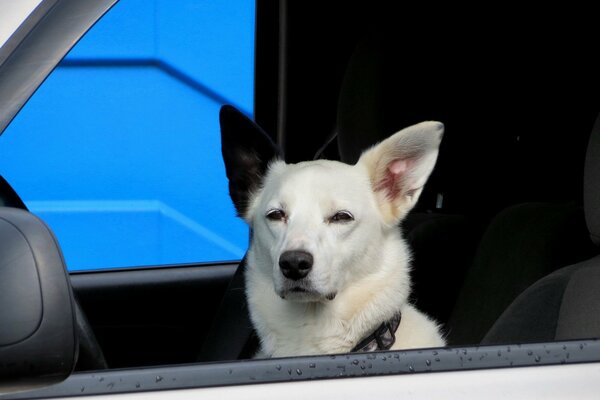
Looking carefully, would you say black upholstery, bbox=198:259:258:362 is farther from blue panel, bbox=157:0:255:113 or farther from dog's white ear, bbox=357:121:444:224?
blue panel, bbox=157:0:255:113

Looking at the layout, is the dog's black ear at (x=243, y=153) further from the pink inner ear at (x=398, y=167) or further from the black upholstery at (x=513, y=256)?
the black upholstery at (x=513, y=256)

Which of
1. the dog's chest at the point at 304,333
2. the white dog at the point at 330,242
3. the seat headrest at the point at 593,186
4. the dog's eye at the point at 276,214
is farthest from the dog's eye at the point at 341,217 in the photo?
the seat headrest at the point at 593,186

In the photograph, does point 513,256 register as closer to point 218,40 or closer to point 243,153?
point 243,153

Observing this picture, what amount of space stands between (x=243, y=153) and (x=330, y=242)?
0.40 meters

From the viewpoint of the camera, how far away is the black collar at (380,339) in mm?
2426

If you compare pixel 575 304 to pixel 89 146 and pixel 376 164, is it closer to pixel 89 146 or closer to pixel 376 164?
pixel 376 164

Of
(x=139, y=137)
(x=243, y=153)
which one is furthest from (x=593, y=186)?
(x=139, y=137)

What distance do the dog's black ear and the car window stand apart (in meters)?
1.01

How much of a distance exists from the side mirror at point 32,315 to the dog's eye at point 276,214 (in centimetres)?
150

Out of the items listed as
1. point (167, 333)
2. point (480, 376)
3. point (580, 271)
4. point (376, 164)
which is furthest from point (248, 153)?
point (480, 376)

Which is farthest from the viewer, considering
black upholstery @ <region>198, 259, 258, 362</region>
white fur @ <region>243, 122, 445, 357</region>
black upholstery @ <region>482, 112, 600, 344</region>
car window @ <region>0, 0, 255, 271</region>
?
car window @ <region>0, 0, 255, 271</region>

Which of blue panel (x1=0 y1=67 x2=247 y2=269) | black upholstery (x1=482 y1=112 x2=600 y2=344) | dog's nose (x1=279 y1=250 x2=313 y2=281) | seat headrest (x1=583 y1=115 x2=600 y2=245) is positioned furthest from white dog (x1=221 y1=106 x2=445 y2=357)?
blue panel (x1=0 y1=67 x2=247 y2=269)

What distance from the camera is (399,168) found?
9.00 ft

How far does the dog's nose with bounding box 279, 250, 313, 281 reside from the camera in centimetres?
241
